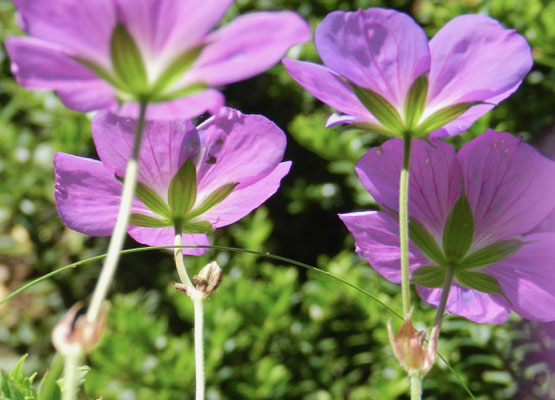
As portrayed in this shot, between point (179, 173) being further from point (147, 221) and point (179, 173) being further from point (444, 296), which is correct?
point (444, 296)

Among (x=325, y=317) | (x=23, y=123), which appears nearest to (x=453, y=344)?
(x=325, y=317)

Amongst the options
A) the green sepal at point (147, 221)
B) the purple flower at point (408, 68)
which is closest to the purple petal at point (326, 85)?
the purple flower at point (408, 68)

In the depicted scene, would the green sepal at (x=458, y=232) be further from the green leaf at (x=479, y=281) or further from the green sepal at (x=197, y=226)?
the green sepal at (x=197, y=226)

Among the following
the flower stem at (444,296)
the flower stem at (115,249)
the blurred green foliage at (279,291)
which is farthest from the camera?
the blurred green foliage at (279,291)

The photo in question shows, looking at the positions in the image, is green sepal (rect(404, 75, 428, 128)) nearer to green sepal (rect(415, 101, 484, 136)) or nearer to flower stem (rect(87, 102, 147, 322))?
green sepal (rect(415, 101, 484, 136))

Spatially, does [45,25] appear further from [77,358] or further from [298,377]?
[298,377]

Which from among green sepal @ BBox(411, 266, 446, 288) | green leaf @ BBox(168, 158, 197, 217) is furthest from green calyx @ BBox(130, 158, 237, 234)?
green sepal @ BBox(411, 266, 446, 288)
